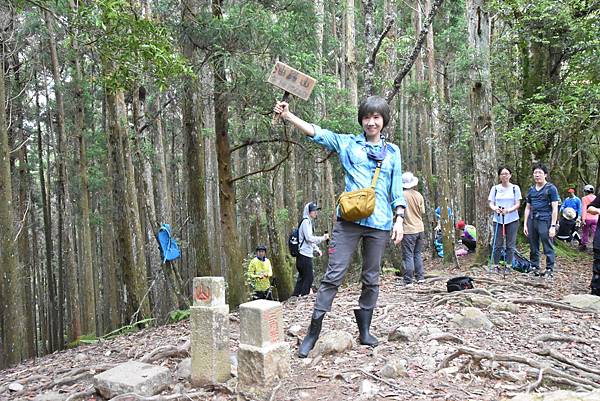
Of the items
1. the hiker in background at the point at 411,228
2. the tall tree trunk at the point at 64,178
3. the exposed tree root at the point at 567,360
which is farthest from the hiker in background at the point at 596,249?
the tall tree trunk at the point at 64,178

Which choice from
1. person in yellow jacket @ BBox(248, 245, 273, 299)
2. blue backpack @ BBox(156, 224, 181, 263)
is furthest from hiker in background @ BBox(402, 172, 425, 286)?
blue backpack @ BBox(156, 224, 181, 263)

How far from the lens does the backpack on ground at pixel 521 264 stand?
8133 mm

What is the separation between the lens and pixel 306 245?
8.99 meters

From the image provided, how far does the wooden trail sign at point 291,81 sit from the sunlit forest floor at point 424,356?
7.40 ft

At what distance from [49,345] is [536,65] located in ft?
77.2

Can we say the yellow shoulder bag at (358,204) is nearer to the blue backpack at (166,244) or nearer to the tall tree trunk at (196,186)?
the tall tree trunk at (196,186)

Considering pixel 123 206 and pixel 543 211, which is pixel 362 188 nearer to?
pixel 543 211

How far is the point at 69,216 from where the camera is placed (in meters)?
14.7

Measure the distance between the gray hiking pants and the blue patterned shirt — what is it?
0.09 metres

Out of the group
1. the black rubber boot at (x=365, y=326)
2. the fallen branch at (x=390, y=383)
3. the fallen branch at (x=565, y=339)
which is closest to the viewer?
the fallen branch at (x=390, y=383)

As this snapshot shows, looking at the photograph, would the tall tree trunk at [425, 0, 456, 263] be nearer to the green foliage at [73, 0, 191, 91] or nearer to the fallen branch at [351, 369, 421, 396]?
the fallen branch at [351, 369, 421, 396]

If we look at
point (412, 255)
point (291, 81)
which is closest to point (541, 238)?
point (412, 255)

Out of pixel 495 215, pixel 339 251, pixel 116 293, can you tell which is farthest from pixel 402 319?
pixel 116 293

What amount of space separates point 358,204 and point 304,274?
5.98 metres
